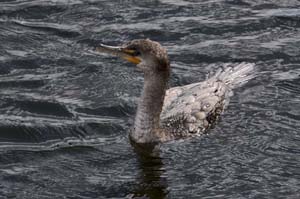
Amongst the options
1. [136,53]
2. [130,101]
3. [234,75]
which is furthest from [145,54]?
[234,75]

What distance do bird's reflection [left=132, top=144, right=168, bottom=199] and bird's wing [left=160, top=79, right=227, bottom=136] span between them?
467mm

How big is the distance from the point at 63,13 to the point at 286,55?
3266mm

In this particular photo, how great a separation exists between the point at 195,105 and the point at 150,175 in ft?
5.29

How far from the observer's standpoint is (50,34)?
44.9 feet

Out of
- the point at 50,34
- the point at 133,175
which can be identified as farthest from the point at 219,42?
the point at 133,175

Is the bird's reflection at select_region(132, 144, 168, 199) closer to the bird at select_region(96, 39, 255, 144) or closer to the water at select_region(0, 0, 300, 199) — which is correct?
the water at select_region(0, 0, 300, 199)

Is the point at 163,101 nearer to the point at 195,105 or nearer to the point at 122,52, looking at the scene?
the point at 195,105

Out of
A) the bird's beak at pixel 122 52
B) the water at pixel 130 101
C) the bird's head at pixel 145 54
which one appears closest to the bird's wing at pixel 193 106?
the water at pixel 130 101

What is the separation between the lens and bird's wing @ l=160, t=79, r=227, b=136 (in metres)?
11.4

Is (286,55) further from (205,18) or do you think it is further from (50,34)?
(50,34)

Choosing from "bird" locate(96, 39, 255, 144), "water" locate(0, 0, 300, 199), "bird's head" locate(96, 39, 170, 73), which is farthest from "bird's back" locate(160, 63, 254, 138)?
"bird's head" locate(96, 39, 170, 73)

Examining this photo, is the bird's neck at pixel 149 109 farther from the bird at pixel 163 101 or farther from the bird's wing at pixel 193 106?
the bird's wing at pixel 193 106

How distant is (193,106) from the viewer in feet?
38.3

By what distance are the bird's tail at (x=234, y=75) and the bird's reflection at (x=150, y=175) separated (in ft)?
6.51
